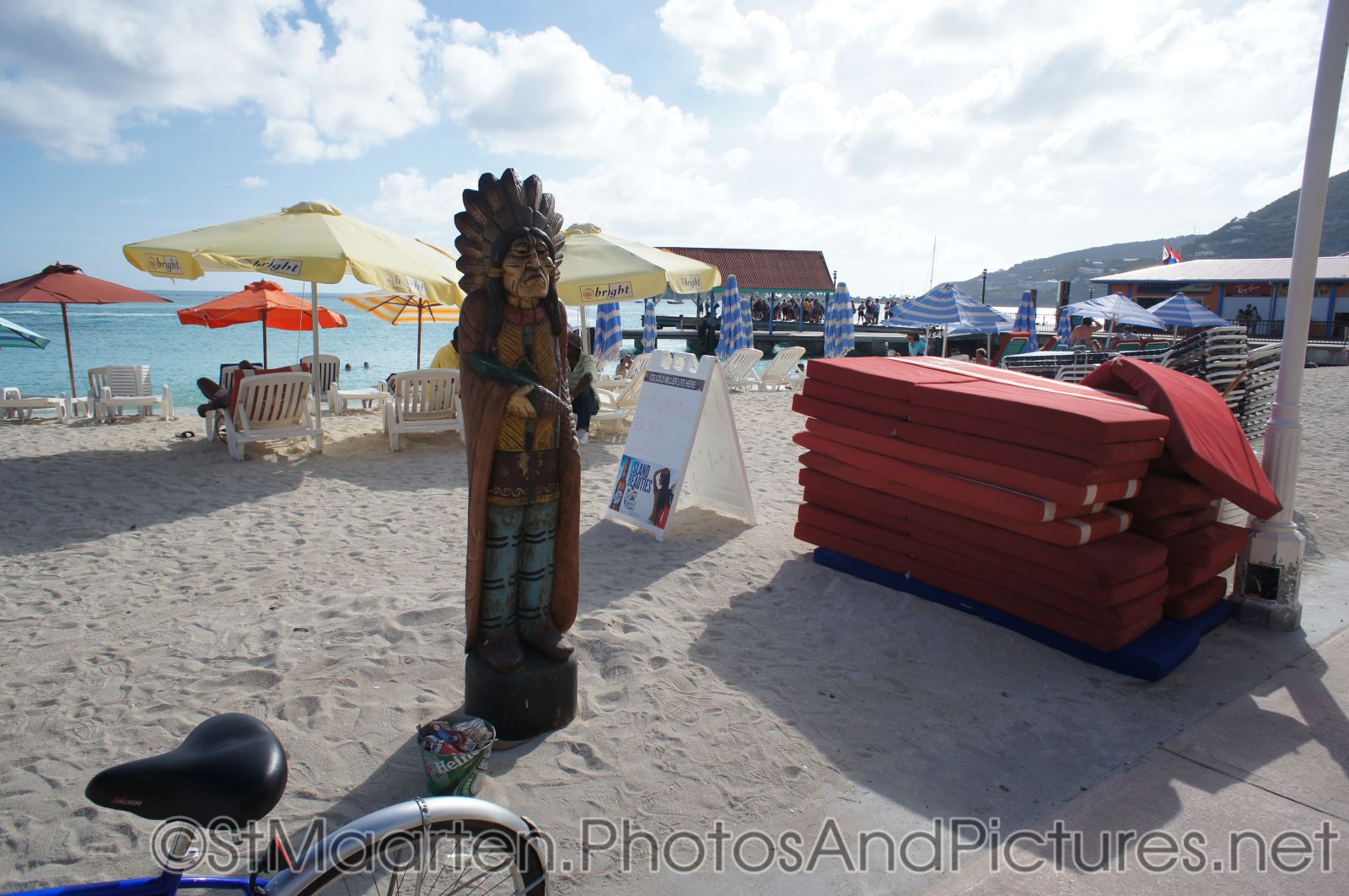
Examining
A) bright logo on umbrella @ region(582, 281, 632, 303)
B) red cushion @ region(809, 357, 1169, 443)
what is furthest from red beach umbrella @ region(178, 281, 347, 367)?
red cushion @ region(809, 357, 1169, 443)

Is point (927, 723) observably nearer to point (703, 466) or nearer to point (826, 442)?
point (826, 442)

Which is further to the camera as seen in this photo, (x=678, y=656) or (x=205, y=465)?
(x=205, y=465)

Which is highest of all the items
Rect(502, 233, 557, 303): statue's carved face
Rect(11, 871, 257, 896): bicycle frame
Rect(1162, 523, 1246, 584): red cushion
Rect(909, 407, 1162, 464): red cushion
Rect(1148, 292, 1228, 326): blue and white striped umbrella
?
Rect(1148, 292, 1228, 326): blue and white striped umbrella

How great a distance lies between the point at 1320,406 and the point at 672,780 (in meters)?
16.1

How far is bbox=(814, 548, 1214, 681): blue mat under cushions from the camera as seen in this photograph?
3.99 m

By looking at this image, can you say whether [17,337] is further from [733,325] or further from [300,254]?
[733,325]

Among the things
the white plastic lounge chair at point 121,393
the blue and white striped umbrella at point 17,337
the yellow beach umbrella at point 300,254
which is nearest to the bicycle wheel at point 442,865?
the yellow beach umbrella at point 300,254

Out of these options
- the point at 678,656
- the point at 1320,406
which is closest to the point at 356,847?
the point at 678,656

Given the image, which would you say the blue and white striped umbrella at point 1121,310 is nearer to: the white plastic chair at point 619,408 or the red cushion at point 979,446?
the white plastic chair at point 619,408

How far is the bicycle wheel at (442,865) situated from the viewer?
176 centimetres

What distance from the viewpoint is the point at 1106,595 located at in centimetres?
393

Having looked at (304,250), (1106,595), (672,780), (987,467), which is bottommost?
(672,780)

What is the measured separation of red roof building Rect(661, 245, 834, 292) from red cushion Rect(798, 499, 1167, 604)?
27.4 meters

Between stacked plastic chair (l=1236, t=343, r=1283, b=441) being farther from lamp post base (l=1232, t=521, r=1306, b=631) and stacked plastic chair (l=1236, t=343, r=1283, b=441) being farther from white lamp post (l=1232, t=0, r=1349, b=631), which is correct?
lamp post base (l=1232, t=521, r=1306, b=631)
